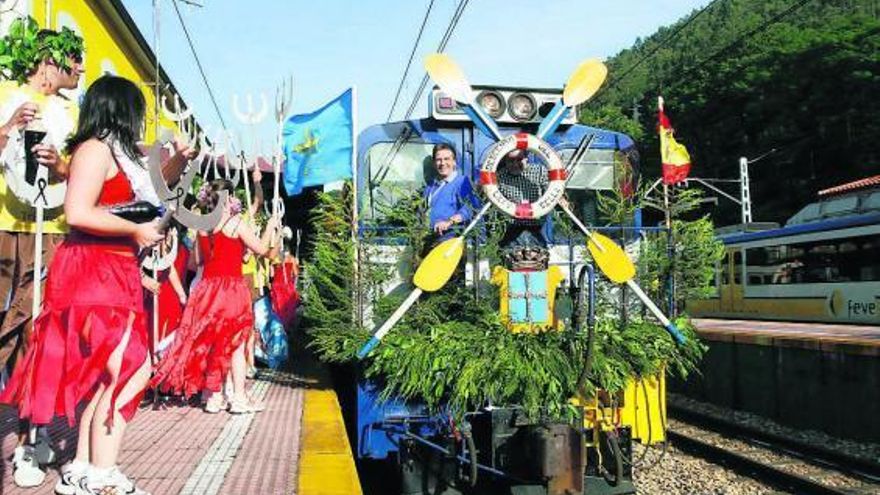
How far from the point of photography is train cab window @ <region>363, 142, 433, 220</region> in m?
6.64

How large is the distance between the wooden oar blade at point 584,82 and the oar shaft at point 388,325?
1882 millimetres

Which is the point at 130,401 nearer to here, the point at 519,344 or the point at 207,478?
the point at 207,478

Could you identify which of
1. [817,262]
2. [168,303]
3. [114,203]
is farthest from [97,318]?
[817,262]

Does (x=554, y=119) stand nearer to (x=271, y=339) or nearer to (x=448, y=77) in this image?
(x=448, y=77)

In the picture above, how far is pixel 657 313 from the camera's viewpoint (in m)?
5.60

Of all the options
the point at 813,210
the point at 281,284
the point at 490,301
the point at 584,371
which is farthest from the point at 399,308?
the point at 813,210

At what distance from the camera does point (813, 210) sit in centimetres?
2236

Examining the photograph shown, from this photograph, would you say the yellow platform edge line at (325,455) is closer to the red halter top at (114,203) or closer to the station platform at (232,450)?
the station platform at (232,450)

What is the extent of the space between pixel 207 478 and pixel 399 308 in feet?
5.55

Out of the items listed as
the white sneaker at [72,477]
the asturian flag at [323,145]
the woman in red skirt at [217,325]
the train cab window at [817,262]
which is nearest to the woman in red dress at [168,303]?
the woman in red skirt at [217,325]

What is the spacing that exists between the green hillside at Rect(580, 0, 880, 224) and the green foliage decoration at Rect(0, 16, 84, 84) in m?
26.3

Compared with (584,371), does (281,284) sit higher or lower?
higher

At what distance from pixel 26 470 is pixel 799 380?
1027 cm

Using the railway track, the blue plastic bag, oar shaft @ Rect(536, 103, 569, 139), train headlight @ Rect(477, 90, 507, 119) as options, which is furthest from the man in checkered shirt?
the railway track
